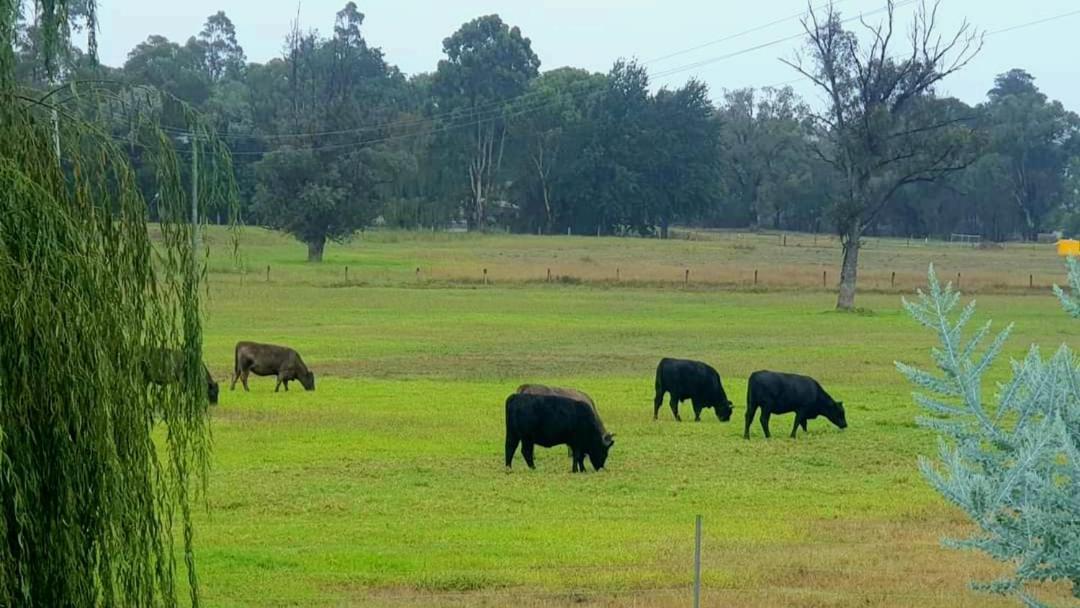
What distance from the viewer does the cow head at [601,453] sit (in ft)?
67.2

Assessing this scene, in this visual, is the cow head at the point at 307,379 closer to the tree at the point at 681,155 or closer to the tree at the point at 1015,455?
the tree at the point at 1015,455

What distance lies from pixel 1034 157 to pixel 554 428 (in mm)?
115531

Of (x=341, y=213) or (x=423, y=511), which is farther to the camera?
(x=341, y=213)

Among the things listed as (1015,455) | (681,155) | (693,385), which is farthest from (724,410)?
(681,155)

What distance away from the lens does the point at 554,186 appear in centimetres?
11375

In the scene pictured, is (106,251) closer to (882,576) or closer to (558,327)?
(882,576)

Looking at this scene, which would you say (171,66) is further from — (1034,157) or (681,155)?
(1034,157)

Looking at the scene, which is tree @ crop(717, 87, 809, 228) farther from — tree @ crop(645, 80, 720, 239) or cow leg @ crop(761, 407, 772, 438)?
cow leg @ crop(761, 407, 772, 438)

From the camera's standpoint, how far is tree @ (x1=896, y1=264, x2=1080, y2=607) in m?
5.46

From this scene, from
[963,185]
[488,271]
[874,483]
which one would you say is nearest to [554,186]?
[963,185]

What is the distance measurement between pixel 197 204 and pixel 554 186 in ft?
344

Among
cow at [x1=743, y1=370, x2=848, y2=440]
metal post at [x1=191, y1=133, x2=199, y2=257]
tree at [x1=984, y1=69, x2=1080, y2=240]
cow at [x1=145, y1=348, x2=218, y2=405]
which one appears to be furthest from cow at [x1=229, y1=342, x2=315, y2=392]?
tree at [x1=984, y1=69, x2=1080, y2=240]

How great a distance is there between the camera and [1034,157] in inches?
5002

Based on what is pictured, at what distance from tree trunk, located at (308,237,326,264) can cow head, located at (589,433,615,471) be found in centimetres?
5925
